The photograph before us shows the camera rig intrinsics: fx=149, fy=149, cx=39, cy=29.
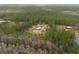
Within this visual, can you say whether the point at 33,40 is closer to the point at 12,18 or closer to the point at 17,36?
the point at 17,36
